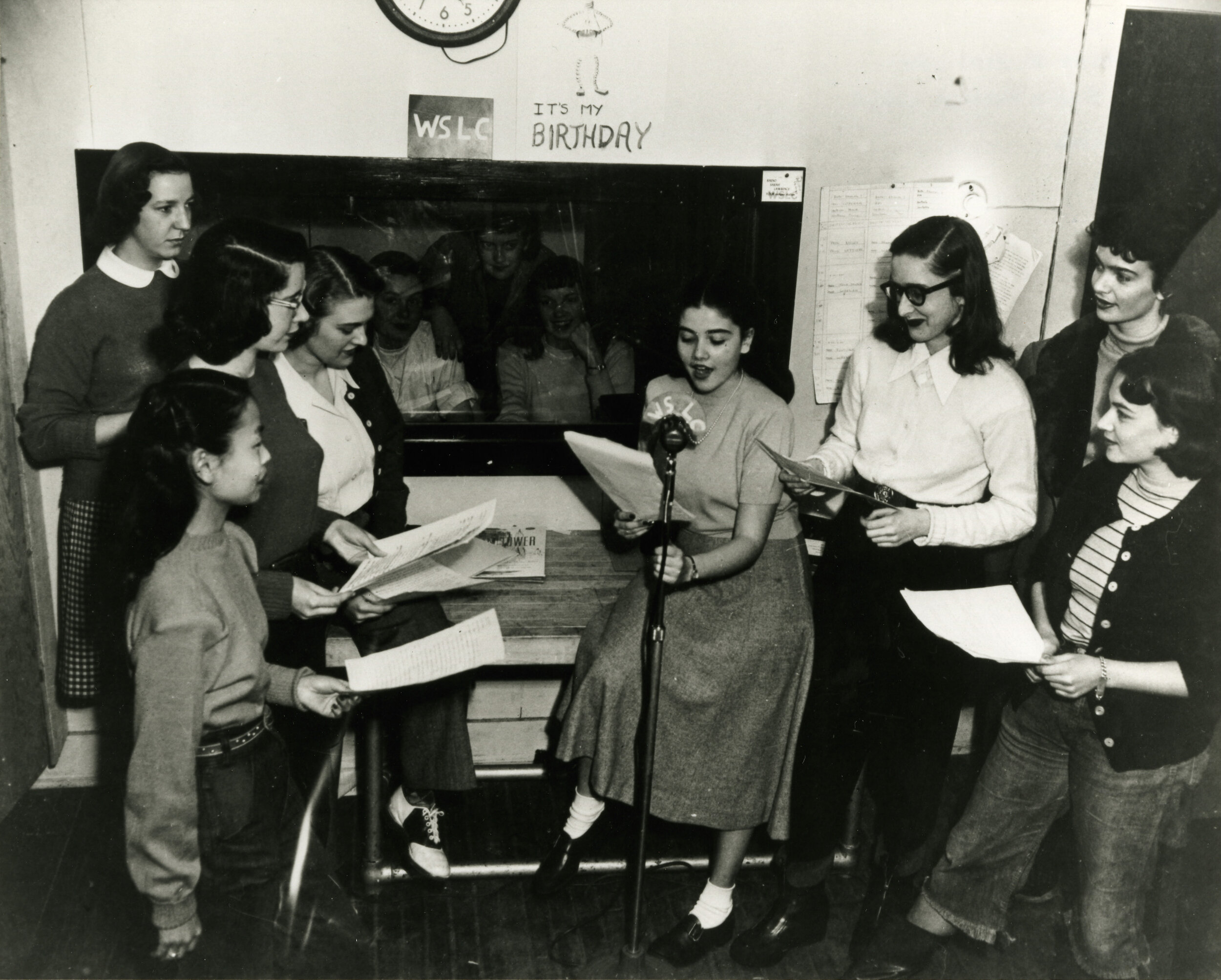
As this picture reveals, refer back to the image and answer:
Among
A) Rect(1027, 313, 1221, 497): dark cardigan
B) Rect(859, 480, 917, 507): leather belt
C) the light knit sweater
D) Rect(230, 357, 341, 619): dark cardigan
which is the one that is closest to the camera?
the light knit sweater

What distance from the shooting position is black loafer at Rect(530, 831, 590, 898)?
3.01 metres

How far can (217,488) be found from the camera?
2.17 meters

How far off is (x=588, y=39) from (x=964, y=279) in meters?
1.25

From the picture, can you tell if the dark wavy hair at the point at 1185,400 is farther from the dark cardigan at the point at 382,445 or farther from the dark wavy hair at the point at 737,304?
the dark cardigan at the point at 382,445

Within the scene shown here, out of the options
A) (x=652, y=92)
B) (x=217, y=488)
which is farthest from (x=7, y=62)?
(x=652, y=92)

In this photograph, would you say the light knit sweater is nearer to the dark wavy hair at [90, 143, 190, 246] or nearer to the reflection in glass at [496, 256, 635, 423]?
the dark wavy hair at [90, 143, 190, 246]

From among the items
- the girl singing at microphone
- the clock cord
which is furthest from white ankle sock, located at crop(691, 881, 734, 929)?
the clock cord

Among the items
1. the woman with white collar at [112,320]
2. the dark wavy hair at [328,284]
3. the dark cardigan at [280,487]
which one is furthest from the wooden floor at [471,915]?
the dark wavy hair at [328,284]

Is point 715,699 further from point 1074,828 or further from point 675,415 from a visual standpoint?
point 1074,828

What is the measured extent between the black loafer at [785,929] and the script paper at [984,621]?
90 centimetres

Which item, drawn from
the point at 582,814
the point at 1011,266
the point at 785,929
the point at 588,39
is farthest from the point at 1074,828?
the point at 588,39

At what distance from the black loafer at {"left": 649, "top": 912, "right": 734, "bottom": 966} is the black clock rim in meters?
2.39

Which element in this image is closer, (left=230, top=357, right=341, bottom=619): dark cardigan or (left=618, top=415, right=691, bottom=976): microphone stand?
(left=618, top=415, right=691, bottom=976): microphone stand

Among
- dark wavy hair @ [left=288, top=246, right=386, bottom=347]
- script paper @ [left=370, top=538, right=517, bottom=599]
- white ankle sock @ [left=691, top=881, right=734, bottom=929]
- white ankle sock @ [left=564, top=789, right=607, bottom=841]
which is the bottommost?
white ankle sock @ [left=691, top=881, right=734, bottom=929]
